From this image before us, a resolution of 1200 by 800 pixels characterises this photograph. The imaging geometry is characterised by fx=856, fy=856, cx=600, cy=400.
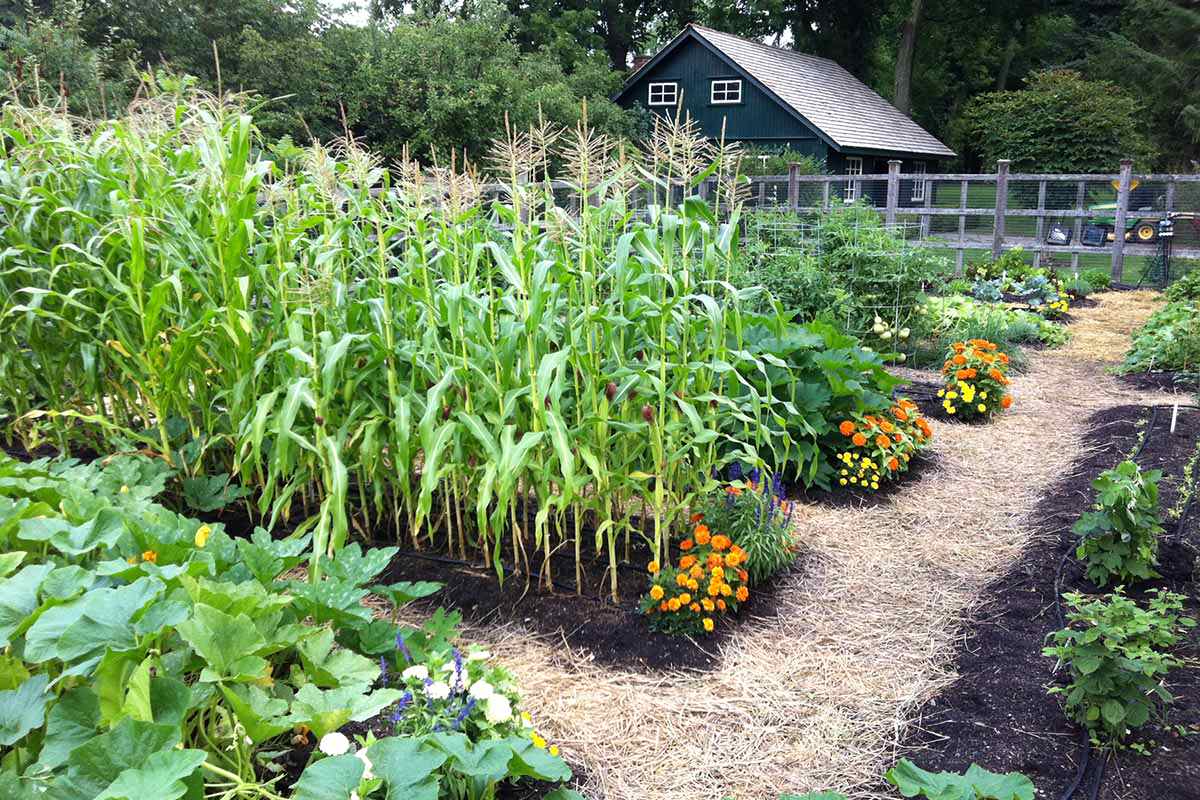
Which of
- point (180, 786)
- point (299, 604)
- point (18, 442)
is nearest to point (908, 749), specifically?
point (299, 604)

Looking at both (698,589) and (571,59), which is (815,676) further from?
(571,59)

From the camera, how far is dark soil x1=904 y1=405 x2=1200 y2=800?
1.97 metres

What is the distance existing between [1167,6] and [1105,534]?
71.4 feet

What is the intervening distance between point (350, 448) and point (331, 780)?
164cm

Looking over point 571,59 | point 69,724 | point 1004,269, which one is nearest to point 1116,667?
point 69,724

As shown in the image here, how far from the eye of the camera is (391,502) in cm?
338

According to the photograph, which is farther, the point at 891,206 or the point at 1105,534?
the point at 891,206

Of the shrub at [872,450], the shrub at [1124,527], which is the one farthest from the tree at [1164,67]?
the shrub at [1124,527]

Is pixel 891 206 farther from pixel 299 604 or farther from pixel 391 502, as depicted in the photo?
pixel 299 604

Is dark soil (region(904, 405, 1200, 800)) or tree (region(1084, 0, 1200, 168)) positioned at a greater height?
tree (region(1084, 0, 1200, 168))

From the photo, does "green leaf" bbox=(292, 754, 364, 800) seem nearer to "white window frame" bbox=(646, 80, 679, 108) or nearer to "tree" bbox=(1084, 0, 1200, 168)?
"white window frame" bbox=(646, 80, 679, 108)

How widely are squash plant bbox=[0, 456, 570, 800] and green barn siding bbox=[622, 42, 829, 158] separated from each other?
1892 cm

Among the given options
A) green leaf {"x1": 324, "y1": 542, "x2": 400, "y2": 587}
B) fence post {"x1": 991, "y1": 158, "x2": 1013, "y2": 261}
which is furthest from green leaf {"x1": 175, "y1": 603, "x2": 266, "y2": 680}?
fence post {"x1": 991, "y1": 158, "x2": 1013, "y2": 261}

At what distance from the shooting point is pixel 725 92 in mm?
20609
